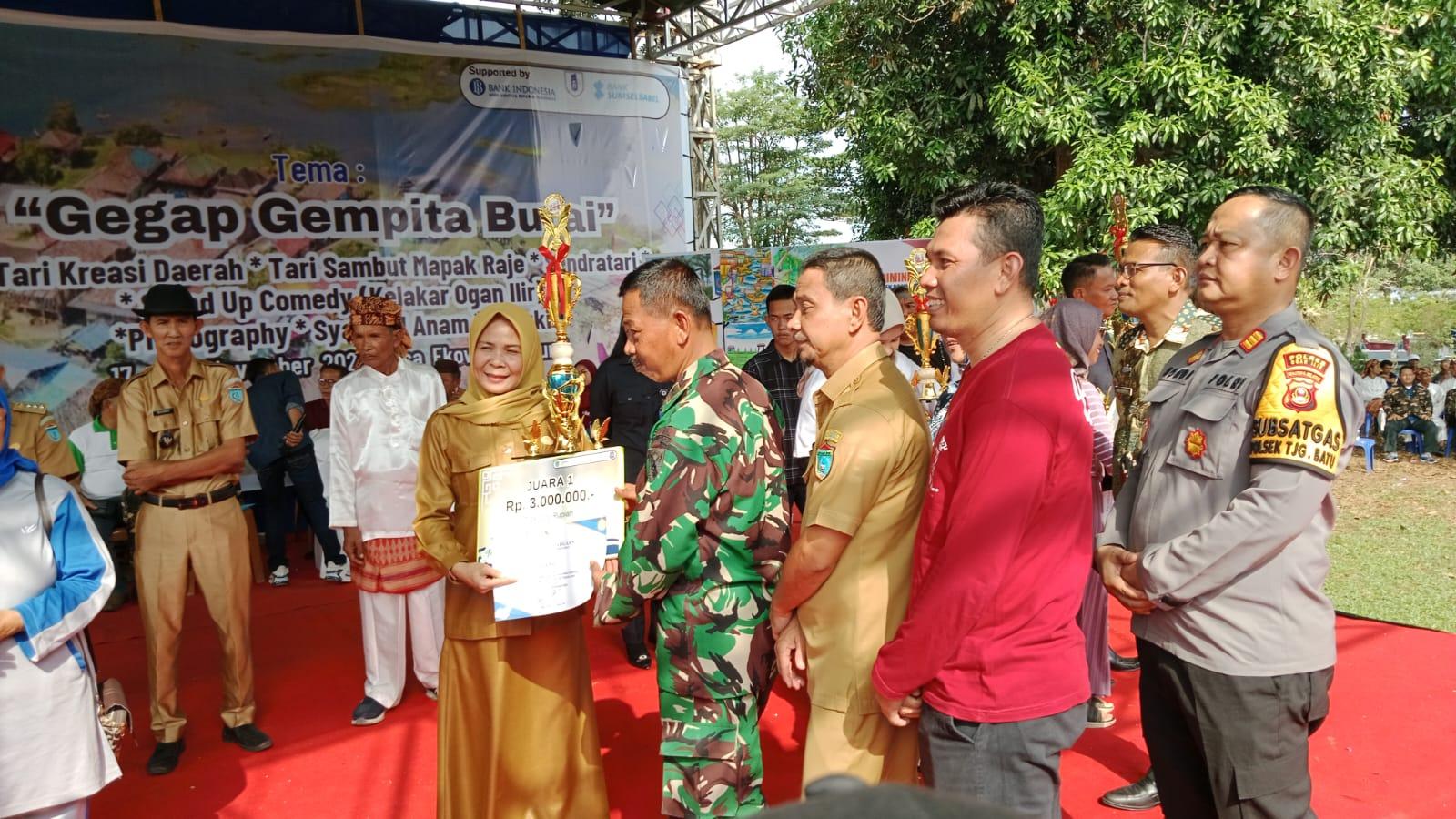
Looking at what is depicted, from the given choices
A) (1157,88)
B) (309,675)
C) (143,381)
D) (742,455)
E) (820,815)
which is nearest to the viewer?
(820,815)

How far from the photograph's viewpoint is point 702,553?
94.0 inches

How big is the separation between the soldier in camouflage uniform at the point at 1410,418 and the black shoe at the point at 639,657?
11.5 meters

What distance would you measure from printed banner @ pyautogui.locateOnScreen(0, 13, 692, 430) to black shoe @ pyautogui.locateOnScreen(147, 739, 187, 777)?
4045 mm

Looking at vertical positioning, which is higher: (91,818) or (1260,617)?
(1260,617)

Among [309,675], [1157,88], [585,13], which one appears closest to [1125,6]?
[1157,88]

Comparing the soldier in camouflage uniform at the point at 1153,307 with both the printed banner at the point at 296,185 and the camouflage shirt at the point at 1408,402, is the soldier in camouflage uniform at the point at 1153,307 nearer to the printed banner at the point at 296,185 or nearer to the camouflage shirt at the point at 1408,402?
the printed banner at the point at 296,185

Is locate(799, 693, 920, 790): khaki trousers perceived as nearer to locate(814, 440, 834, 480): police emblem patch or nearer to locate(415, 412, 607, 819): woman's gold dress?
locate(814, 440, 834, 480): police emblem patch

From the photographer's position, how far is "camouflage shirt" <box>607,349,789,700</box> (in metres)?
2.33

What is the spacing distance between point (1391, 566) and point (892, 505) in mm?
6249

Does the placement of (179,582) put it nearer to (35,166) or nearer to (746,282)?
(35,166)

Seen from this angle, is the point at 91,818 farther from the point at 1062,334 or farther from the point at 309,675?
the point at 1062,334

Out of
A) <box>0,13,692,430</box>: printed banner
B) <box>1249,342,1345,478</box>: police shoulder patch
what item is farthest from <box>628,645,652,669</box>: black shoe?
<box>0,13,692,430</box>: printed banner

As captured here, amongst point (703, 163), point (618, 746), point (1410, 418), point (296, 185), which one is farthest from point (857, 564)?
Result: point (1410, 418)

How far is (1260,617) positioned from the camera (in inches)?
79.3
